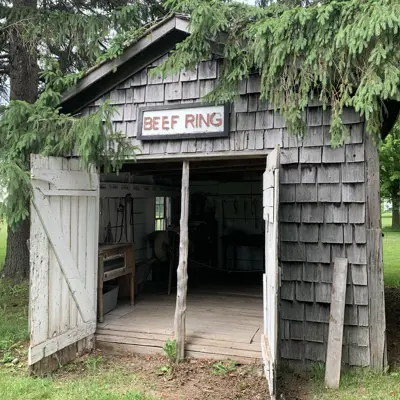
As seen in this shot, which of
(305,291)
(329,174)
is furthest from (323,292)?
(329,174)

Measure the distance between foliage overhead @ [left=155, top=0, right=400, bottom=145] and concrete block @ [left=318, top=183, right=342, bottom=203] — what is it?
2.10ft

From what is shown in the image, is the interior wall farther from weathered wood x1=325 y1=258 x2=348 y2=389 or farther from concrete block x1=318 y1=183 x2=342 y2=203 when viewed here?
weathered wood x1=325 y1=258 x2=348 y2=389

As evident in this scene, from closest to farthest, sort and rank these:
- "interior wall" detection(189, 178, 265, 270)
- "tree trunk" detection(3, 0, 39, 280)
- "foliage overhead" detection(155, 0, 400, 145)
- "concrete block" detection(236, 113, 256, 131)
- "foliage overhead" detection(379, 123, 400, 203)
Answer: "foliage overhead" detection(155, 0, 400, 145), "concrete block" detection(236, 113, 256, 131), "tree trunk" detection(3, 0, 39, 280), "interior wall" detection(189, 178, 265, 270), "foliage overhead" detection(379, 123, 400, 203)

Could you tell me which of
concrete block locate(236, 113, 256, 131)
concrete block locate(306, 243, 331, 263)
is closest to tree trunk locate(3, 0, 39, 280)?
concrete block locate(236, 113, 256, 131)

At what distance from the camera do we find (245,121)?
446 centimetres

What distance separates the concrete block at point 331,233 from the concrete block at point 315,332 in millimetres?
875

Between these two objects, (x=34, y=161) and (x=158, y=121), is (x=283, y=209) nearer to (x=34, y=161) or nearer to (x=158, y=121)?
(x=158, y=121)

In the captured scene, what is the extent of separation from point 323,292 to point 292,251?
0.52 m

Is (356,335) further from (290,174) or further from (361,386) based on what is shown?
(290,174)

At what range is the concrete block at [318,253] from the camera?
4250mm

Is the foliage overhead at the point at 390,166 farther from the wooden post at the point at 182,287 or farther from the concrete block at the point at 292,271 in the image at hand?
the wooden post at the point at 182,287

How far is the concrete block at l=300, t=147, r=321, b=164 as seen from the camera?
427 centimetres

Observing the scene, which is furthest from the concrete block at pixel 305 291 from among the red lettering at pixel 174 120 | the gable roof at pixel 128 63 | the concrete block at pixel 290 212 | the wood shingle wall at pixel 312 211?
the gable roof at pixel 128 63

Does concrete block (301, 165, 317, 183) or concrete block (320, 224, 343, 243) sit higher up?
concrete block (301, 165, 317, 183)
